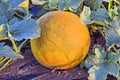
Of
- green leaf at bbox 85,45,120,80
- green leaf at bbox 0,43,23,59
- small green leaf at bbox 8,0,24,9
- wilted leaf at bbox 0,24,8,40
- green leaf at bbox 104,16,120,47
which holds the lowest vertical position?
green leaf at bbox 85,45,120,80

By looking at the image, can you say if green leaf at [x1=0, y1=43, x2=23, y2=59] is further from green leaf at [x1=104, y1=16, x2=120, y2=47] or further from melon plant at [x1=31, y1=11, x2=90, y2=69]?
green leaf at [x1=104, y1=16, x2=120, y2=47]

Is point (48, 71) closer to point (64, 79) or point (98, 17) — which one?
point (64, 79)

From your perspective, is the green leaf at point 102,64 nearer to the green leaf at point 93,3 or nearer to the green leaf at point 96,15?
the green leaf at point 96,15

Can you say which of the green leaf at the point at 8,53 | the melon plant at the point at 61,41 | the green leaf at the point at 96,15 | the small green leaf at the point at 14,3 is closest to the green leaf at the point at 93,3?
the green leaf at the point at 96,15

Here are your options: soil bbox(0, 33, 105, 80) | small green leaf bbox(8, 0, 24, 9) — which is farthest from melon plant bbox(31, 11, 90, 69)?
small green leaf bbox(8, 0, 24, 9)

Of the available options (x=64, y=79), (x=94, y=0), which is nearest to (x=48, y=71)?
(x=64, y=79)

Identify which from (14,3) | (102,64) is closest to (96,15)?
(102,64)
